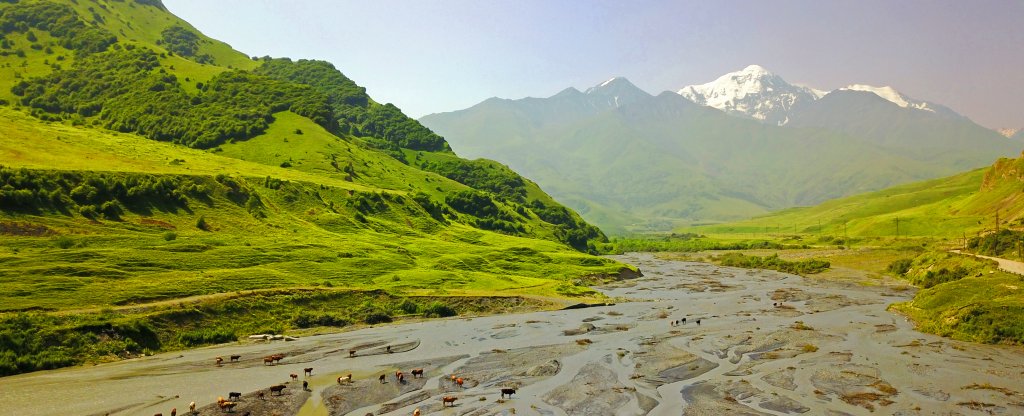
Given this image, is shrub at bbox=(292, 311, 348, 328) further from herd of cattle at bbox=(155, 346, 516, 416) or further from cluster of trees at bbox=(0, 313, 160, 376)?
herd of cattle at bbox=(155, 346, 516, 416)

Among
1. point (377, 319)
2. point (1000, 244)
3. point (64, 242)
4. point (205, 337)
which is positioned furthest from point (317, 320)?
point (1000, 244)

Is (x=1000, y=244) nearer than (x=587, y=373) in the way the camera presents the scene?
No

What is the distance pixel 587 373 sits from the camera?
65125 millimetres

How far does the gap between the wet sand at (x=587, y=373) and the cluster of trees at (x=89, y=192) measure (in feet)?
168

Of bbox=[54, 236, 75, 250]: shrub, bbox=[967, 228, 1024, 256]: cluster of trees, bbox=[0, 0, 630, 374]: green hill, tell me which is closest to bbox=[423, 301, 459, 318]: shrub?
bbox=[0, 0, 630, 374]: green hill

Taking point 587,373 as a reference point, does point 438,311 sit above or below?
below

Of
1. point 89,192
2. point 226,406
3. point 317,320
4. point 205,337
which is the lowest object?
point 317,320

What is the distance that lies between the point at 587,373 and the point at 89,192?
95691 millimetres

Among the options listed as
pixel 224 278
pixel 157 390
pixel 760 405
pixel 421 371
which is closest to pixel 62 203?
pixel 224 278

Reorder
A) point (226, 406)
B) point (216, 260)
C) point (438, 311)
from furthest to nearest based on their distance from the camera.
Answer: point (438, 311), point (216, 260), point (226, 406)

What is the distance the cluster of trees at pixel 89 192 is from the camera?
3942 inches

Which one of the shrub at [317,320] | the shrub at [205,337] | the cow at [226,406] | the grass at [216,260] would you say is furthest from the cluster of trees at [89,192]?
the cow at [226,406]

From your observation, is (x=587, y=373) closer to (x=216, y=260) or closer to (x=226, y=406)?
(x=226, y=406)

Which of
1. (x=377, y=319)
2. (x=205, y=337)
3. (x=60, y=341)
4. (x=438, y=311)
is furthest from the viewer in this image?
(x=438, y=311)
